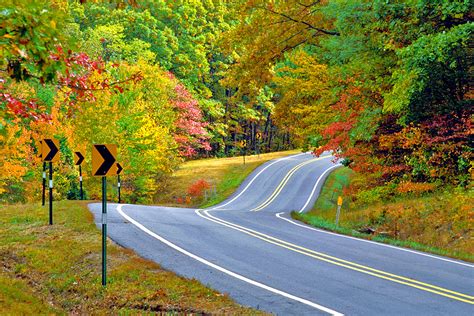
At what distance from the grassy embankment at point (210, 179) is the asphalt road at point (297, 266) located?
21.2 metres

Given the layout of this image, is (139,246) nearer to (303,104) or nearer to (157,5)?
(303,104)

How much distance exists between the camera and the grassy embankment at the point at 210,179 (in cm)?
3912

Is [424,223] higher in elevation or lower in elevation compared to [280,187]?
higher

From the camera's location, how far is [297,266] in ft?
33.1

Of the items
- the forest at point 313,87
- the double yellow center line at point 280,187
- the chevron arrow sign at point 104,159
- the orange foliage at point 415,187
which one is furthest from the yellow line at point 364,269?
the double yellow center line at point 280,187

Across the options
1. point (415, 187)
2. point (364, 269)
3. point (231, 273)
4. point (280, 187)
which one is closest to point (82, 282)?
point (231, 273)

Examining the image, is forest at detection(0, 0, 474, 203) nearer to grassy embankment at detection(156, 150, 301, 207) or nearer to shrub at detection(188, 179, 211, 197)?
grassy embankment at detection(156, 150, 301, 207)

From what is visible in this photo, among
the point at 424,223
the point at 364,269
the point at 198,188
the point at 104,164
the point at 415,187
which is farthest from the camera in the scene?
the point at 198,188

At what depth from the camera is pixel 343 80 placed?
60.1 feet

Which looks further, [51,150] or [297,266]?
[51,150]

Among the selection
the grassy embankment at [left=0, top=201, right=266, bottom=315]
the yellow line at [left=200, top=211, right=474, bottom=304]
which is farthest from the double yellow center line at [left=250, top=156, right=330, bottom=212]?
the grassy embankment at [left=0, top=201, right=266, bottom=315]

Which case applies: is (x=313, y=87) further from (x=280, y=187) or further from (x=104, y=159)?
(x=280, y=187)

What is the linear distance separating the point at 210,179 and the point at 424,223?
29.0m

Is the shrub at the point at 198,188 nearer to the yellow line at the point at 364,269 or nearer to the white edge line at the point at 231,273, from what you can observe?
the white edge line at the point at 231,273
